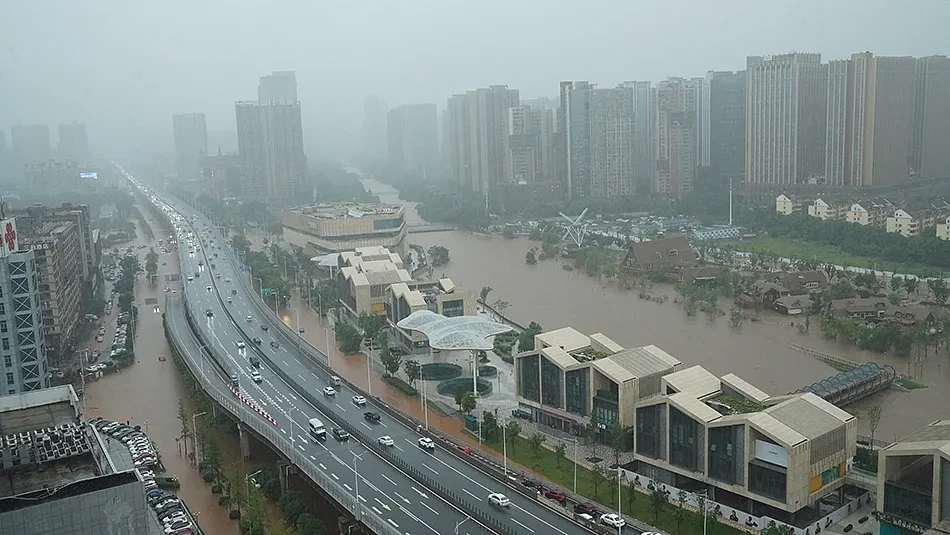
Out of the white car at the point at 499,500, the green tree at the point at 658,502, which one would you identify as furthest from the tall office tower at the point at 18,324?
the green tree at the point at 658,502

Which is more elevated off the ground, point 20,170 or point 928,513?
point 20,170

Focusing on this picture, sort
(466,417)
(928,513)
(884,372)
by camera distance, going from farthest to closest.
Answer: (884,372)
(466,417)
(928,513)

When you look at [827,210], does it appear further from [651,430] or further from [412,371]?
[651,430]

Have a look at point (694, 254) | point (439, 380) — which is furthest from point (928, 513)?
point (694, 254)

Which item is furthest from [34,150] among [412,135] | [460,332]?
[412,135]

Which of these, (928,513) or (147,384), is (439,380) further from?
(928,513)
